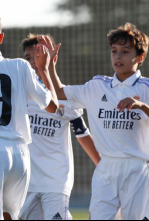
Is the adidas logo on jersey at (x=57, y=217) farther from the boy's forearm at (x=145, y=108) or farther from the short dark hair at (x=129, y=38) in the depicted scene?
the short dark hair at (x=129, y=38)

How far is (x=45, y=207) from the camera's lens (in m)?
6.59

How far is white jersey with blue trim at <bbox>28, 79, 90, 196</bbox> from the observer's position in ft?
22.0

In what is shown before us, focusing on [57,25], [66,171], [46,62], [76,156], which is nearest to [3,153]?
[46,62]

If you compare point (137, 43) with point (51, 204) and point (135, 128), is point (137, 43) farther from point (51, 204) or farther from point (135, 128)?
point (51, 204)

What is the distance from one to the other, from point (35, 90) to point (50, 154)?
5.57 ft

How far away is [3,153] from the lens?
4.77 m

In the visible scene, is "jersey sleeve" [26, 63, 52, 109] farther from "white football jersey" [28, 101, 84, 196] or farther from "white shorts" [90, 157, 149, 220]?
"white football jersey" [28, 101, 84, 196]

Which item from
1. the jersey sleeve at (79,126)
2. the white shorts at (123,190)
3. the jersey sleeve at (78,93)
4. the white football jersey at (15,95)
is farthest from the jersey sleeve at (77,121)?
the white football jersey at (15,95)

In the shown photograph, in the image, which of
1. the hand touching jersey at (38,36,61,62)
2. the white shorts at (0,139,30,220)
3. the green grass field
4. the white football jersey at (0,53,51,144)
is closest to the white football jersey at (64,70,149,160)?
the hand touching jersey at (38,36,61,62)

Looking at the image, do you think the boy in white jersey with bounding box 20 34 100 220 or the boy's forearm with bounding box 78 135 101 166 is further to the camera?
the boy's forearm with bounding box 78 135 101 166

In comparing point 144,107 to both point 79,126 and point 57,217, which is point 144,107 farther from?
point 57,217

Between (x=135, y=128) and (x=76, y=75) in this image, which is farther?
(x=76, y=75)

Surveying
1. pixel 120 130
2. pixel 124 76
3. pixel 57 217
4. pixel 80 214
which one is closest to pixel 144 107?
pixel 120 130

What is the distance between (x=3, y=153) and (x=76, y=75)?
13.4 metres
